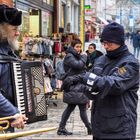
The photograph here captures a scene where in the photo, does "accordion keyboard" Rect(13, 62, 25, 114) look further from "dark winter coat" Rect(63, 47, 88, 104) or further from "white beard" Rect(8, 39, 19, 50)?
"dark winter coat" Rect(63, 47, 88, 104)

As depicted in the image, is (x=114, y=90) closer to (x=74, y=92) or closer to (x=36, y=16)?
(x=74, y=92)

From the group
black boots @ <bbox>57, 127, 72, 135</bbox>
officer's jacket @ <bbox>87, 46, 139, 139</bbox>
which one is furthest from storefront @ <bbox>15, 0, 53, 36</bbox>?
officer's jacket @ <bbox>87, 46, 139, 139</bbox>

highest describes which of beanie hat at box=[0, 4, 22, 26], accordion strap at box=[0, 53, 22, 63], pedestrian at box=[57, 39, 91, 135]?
beanie hat at box=[0, 4, 22, 26]

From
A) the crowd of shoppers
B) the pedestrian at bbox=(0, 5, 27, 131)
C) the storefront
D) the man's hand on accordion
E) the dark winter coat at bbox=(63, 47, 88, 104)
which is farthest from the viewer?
the storefront

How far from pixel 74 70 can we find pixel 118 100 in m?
3.86

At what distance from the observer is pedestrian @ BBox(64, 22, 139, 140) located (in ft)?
14.1

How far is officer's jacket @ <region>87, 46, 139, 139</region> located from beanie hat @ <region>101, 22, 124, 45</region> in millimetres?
78

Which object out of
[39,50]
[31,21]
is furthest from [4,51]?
[31,21]

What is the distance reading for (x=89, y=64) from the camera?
1142 centimetres

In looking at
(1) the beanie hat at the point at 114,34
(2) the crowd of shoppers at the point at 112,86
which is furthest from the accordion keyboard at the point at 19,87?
(1) the beanie hat at the point at 114,34

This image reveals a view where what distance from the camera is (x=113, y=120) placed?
14.4 ft

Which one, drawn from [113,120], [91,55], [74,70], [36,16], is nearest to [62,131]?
[74,70]

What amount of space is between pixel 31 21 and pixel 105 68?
983cm

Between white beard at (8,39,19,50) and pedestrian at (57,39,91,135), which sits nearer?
white beard at (8,39,19,50)
